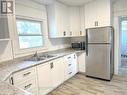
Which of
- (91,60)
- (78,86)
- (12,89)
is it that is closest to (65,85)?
(78,86)

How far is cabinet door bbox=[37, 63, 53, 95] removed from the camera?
2342 mm

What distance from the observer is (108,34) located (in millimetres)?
3068

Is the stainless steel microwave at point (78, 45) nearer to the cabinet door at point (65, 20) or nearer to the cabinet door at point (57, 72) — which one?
the cabinet door at point (65, 20)

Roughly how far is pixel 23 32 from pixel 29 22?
1.15 ft

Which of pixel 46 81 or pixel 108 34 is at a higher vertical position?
pixel 108 34

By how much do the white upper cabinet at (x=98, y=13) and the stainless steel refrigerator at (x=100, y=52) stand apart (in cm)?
21

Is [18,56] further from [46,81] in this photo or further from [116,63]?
[116,63]

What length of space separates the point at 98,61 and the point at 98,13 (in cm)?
146

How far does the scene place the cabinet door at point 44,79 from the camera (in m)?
2.34

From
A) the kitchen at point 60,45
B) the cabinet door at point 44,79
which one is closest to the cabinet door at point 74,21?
the kitchen at point 60,45

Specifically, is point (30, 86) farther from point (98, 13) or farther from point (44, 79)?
point (98, 13)

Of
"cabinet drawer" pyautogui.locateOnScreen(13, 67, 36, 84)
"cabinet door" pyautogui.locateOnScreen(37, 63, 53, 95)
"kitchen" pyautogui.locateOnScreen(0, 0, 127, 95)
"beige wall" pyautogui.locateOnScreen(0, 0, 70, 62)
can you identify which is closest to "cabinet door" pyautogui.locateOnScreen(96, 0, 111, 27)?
"kitchen" pyautogui.locateOnScreen(0, 0, 127, 95)

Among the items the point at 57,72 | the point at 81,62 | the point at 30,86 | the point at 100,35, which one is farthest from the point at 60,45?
the point at 30,86

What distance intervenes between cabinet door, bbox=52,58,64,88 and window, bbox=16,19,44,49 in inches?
31.4
